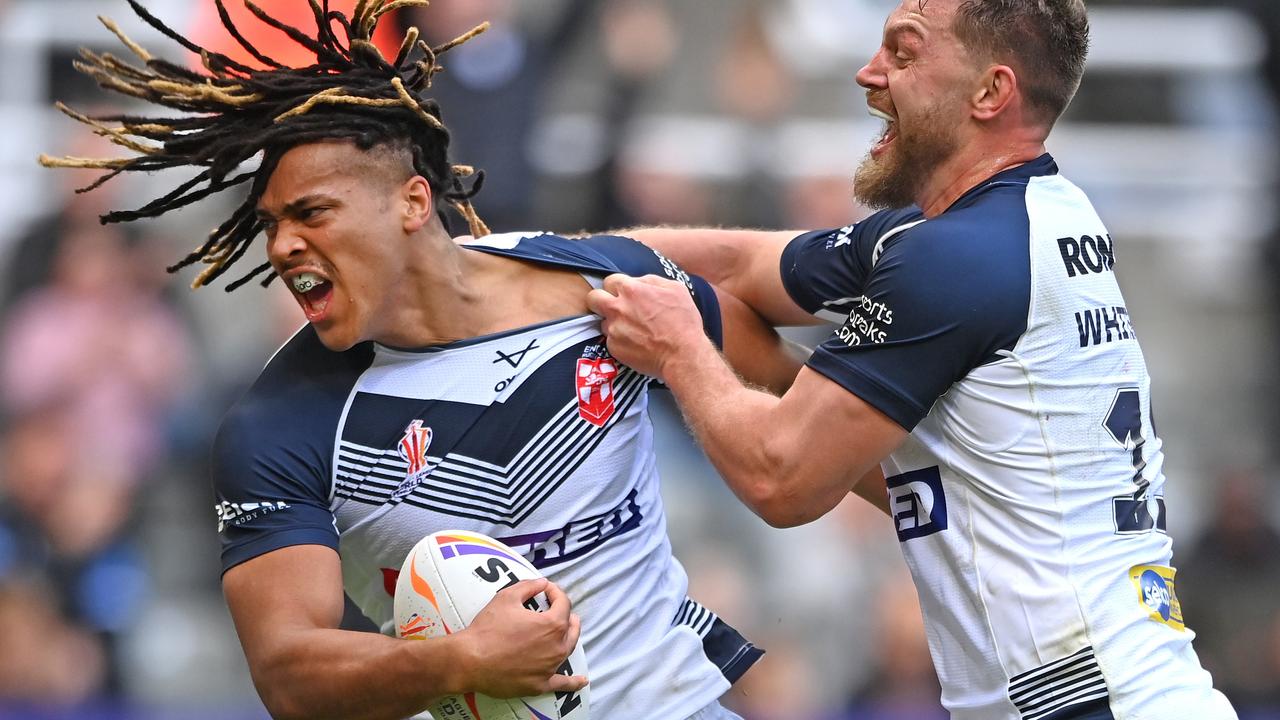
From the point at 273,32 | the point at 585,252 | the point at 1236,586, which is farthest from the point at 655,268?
the point at 1236,586

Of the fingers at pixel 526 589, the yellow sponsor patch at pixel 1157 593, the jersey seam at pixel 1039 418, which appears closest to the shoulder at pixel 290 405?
the fingers at pixel 526 589

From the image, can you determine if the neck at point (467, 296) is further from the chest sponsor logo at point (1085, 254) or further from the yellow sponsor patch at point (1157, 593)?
the yellow sponsor patch at point (1157, 593)

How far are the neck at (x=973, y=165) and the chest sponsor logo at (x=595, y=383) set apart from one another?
0.93m

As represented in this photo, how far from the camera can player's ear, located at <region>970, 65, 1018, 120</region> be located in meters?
4.08

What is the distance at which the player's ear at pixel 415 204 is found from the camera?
416cm

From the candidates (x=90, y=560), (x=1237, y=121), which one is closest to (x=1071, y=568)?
(x=90, y=560)

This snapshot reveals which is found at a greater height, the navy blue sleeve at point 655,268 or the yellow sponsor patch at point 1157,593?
the navy blue sleeve at point 655,268

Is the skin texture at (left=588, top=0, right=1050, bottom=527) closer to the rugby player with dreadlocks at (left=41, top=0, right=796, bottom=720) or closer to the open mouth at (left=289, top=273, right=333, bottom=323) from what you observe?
the rugby player with dreadlocks at (left=41, top=0, right=796, bottom=720)

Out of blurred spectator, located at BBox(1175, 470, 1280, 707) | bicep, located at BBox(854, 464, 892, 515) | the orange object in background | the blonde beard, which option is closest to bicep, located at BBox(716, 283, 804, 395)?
bicep, located at BBox(854, 464, 892, 515)

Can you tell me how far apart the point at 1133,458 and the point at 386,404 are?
1.84 metres

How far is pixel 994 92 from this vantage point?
410 cm

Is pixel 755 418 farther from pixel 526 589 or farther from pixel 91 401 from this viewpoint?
pixel 91 401

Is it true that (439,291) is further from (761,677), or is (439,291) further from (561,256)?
(761,677)

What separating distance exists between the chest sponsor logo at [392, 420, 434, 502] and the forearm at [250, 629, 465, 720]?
0.43 m
